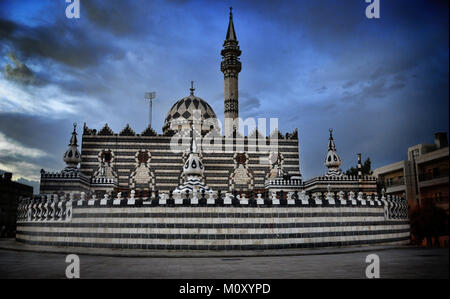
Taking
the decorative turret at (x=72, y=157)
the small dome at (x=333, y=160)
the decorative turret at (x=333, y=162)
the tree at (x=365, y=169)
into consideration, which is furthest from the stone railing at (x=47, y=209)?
the tree at (x=365, y=169)

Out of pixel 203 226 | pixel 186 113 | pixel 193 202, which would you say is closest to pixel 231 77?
pixel 186 113

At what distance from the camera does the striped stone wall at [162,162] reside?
3738 cm

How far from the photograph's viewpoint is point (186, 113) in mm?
44188

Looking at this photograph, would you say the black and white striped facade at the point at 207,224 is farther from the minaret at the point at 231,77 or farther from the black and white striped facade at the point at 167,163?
the minaret at the point at 231,77

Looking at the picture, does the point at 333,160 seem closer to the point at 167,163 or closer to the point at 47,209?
the point at 167,163

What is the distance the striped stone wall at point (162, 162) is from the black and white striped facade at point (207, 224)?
61.7 ft

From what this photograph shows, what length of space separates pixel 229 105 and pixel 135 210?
89.2 ft

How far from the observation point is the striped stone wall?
123 feet

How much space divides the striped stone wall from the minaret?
4.71 meters

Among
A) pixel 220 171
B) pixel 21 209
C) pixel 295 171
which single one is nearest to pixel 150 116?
pixel 220 171
